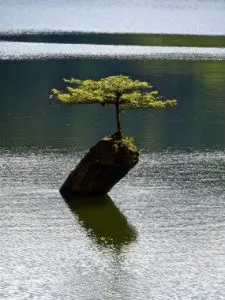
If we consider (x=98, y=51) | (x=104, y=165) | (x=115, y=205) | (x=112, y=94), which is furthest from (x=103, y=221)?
(x=98, y=51)

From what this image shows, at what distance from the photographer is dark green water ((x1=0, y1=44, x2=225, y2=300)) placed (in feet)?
111

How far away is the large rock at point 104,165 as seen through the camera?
43906 mm

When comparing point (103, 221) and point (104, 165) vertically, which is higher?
point (104, 165)

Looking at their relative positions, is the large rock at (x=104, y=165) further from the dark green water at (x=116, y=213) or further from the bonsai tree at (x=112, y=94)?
the dark green water at (x=116, y=213)

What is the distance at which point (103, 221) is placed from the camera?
42281 mm

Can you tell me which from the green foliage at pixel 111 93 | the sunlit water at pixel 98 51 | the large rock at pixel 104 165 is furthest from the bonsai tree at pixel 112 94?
the sunlit water at pixel 98 51

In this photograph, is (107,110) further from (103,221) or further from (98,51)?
(98,51)

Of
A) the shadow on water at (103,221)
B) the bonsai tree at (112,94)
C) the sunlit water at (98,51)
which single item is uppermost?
the bonsai tree at (112,94)

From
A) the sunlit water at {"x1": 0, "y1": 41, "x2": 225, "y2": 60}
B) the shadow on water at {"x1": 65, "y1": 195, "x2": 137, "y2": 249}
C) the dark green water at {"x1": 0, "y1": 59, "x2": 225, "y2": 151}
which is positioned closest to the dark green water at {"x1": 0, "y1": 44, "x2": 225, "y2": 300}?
the shadow on water at {"x1": 65, "y1": 195, "x2": 137, "y2": 249}

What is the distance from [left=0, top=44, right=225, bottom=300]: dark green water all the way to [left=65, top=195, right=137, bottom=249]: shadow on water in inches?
2.0

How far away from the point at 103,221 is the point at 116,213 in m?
0.98

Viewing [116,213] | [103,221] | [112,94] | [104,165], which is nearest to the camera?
[103,221]

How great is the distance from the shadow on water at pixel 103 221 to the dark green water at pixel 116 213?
0.17 feet

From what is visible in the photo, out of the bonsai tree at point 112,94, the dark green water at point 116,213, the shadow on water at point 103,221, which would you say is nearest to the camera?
the dark green water at point 116,213
